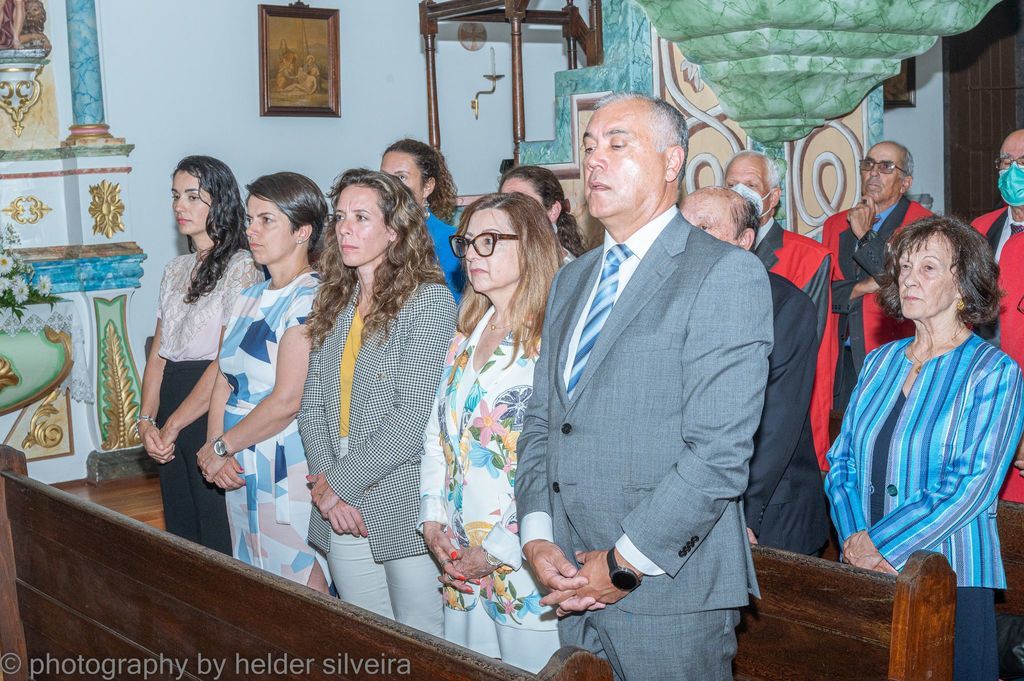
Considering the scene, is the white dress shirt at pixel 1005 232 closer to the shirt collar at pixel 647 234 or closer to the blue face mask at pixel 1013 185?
the blue face mask at pixel 1013 185

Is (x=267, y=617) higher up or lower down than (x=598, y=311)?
lower down

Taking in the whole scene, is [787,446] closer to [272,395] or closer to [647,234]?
[647,234]

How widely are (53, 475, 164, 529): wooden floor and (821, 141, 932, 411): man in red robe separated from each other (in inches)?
124

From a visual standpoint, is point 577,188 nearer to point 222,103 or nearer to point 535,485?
point 222,103

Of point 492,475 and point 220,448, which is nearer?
point 492,475

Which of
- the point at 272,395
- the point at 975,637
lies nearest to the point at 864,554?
the point at 975,637

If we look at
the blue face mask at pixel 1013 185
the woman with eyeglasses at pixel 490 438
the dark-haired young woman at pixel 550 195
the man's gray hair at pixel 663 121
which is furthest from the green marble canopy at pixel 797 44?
the blue face mask at pixel 1013 185

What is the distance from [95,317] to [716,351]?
519 cm

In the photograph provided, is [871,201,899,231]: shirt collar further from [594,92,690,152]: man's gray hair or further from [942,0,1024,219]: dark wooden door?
[942,0,1024,219]: dark wooden door

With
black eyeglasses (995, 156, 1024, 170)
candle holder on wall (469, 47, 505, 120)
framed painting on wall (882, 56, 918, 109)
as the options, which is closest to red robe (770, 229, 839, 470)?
black eyeglasses (995, 156, 1024, 170)

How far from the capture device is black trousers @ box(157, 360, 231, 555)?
3668 mm

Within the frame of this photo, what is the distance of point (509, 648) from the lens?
249cm

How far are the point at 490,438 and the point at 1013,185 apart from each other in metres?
2.15

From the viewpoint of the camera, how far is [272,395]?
320cm
